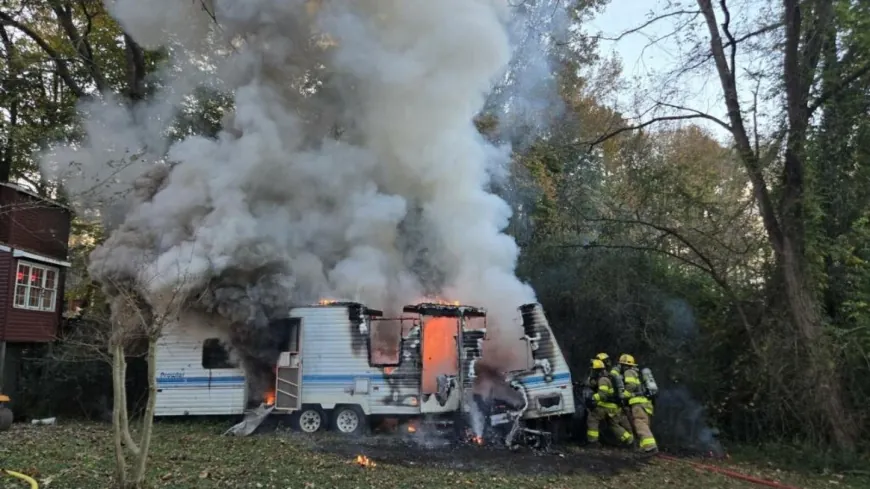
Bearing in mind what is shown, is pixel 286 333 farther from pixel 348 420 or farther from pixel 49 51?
pixel 49 51

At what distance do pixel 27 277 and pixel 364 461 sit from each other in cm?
1488

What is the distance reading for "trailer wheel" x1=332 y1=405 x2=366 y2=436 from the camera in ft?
44.1

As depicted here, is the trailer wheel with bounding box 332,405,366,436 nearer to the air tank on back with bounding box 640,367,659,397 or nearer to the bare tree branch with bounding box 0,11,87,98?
the air tank on back with bounding box 640,367,659,397

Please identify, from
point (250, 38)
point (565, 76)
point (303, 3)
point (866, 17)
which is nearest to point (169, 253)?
point (250, 38)

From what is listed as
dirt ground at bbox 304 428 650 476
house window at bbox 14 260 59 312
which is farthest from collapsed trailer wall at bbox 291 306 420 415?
house window at bbox 14 260 59 312

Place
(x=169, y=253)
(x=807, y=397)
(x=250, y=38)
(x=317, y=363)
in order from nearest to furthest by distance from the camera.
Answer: (x=807, y=397)
(x=317, y=363)
(x=169, y=253)
(x=250, y=38)

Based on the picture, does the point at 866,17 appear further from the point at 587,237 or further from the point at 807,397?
the point at 587,237

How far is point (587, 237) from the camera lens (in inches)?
639

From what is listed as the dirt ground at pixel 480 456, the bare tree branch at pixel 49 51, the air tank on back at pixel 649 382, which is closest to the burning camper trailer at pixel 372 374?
the dirt ground at pixel 480 456

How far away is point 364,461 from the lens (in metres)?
9.61

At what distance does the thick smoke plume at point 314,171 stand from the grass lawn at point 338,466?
3.59m

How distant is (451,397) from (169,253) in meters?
7.38

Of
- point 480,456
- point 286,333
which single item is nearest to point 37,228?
point 286,333

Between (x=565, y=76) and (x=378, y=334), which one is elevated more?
(x=565, y=76)
